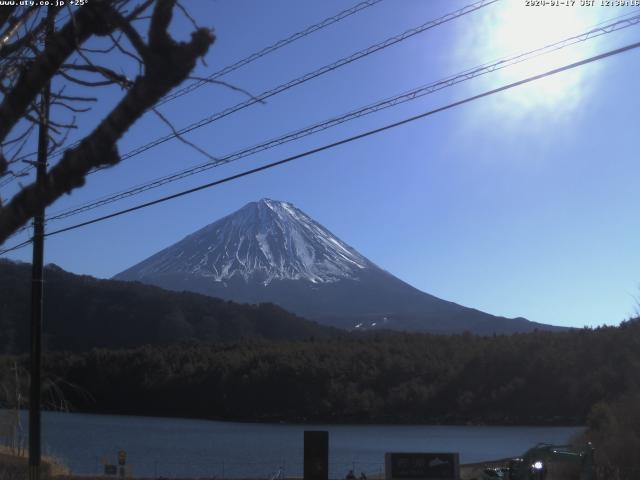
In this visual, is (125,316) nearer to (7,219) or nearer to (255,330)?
(255,330)

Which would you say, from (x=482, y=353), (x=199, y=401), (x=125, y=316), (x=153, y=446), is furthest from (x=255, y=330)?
(x=153, y=446)

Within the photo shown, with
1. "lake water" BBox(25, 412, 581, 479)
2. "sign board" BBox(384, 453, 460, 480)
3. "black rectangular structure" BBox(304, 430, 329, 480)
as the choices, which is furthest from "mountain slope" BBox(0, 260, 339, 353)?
"black rectangular structure" BBox(304, 430, 329, 480)

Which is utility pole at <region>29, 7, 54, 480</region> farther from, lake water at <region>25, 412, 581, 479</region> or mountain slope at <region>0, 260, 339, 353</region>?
mountain slope at <region>0, 260, 339, 353</region>

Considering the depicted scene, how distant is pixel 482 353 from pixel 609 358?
19.7 meters

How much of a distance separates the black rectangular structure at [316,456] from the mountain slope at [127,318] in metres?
82.3

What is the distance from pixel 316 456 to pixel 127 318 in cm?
10963

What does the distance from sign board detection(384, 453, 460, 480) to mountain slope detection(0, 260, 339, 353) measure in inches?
3171

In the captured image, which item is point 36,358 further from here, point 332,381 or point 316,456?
point 332,381

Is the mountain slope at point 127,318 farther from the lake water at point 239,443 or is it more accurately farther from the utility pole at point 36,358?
the utility pole at point 36,358

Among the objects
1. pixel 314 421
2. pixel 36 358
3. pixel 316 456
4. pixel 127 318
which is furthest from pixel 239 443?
pixel 127 318

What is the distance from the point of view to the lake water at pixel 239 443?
42.7 meters

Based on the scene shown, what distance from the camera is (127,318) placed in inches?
4820

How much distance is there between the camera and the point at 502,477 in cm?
2808

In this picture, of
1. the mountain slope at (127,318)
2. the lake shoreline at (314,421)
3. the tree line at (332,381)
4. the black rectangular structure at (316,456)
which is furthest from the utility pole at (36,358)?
the mountain slope at (127,318)
